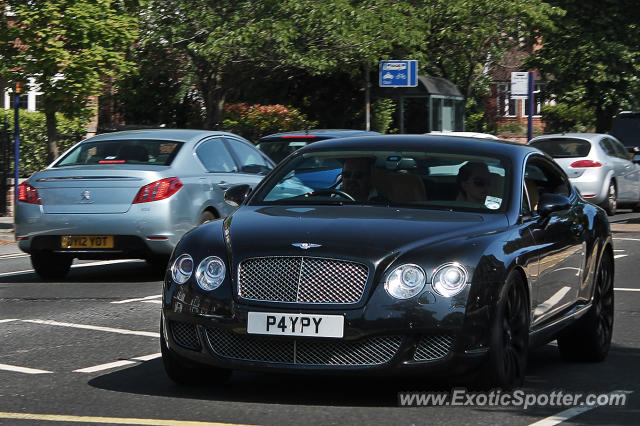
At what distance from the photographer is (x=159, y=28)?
27.6 meters

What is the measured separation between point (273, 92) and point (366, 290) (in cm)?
3160

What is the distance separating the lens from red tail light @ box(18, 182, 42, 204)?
13328 millimetres

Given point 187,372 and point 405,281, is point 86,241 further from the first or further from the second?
point 405,281

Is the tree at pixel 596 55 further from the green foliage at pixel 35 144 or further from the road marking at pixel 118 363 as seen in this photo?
the road marking at pixel 118 363

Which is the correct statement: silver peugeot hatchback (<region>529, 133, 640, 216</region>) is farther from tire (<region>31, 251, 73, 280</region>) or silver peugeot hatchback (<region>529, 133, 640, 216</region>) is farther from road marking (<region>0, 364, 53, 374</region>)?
road marking (<region>0, 364, 53, 374</region>)

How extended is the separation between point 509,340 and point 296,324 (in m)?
1.15

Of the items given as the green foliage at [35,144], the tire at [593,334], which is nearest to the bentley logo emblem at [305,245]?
the tire at [593,334]

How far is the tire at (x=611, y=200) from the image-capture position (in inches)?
974

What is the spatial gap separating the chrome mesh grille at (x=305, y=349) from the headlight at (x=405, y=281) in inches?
8.4

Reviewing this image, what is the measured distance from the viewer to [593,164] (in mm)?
24375

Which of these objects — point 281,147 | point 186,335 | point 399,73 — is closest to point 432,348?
point 186,335

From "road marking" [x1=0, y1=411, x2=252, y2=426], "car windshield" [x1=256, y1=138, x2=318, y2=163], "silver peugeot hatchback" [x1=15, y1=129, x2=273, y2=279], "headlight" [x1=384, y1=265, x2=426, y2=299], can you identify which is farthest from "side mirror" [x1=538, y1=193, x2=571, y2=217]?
"car windshield" [x1=256, y1=138, x2=318, y2=163]

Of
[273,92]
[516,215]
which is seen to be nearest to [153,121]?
[273,92]

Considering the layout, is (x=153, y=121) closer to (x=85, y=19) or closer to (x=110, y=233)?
(x=85, y=19)
